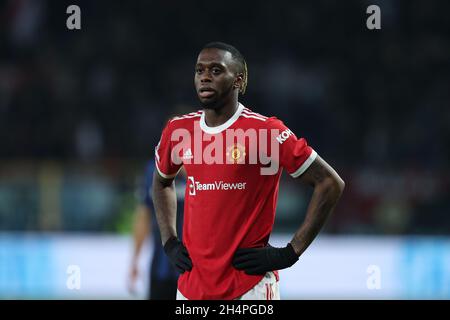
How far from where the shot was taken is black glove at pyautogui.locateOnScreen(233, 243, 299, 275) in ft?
13.4

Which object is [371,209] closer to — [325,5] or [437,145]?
[437,145]

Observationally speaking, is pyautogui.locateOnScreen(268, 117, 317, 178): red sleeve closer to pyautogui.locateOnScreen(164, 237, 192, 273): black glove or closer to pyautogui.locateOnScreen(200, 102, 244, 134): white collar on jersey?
pyautogui.locateOnScreen(200, 102, 244, 134): white collar on jersey

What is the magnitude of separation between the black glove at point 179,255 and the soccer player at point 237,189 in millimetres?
69

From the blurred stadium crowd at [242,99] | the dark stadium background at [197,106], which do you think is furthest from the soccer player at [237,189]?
the blurred stadium crowd at [242,99]

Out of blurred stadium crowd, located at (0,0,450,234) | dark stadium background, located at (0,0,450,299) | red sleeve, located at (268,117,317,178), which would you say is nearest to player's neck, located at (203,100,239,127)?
red sleeve, located at (268,117,317,178)

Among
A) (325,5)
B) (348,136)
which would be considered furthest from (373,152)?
(325,5)

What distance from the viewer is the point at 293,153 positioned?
411 cm

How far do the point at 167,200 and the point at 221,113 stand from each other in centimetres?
67

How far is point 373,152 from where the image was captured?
13.8 m

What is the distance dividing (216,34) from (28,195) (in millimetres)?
5249

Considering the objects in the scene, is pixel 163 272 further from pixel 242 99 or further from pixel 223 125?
pixel 242 99

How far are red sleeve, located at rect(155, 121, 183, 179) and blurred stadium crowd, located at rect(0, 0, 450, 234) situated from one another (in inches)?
292

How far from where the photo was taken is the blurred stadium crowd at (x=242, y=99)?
12.2 metres

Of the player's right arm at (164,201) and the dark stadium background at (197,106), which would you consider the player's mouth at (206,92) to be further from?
the dark stadium background at (197,106)
